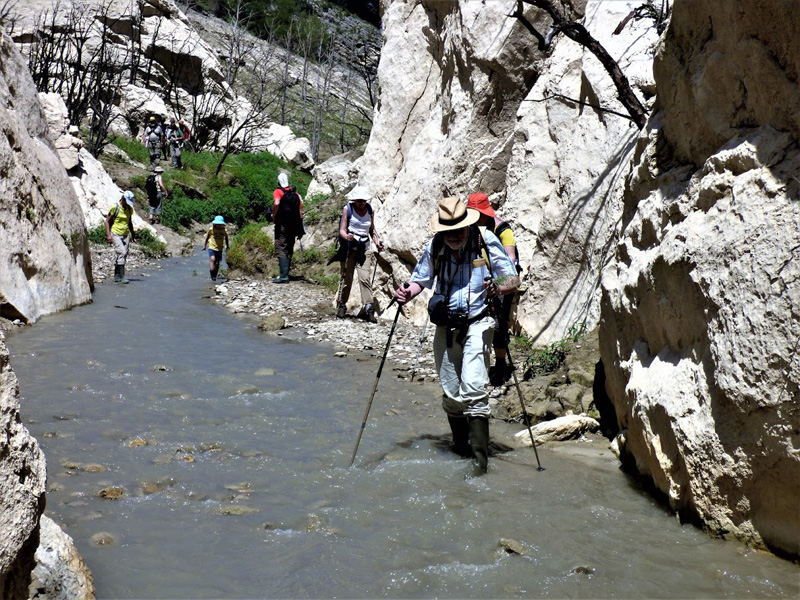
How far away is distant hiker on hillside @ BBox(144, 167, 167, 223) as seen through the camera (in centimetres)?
2602

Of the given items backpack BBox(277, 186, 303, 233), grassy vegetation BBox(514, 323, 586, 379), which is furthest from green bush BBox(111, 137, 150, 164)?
grassy vegetation BBox(514, 323, 586, 379)

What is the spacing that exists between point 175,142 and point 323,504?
105ft

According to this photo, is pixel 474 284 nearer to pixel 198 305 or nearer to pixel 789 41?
pixel 789 41

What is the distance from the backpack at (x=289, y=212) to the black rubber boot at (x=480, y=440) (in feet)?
33.9

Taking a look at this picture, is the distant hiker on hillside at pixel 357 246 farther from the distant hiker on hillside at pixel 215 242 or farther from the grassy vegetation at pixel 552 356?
the distant hiker on hillside at pixel 215 242

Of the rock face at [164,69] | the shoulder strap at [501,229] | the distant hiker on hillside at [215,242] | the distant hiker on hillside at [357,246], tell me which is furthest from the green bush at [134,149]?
the shoulder strap at [501,229]

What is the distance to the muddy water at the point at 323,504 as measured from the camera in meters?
4.15

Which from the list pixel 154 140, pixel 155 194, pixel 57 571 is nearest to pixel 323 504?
pixel 57 571

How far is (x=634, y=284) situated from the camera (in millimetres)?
5578

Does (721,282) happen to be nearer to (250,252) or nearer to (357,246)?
(357,246)

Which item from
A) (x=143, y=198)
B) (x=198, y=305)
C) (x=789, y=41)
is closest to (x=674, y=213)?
(x=789, y=41)

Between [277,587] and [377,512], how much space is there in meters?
1.21

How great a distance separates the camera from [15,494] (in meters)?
2.95

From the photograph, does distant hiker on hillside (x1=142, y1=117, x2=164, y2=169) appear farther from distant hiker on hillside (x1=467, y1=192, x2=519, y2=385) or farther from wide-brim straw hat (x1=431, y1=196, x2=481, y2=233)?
wide-brim straw hat (x1=431, y1=196, x2=481, y2=233)
